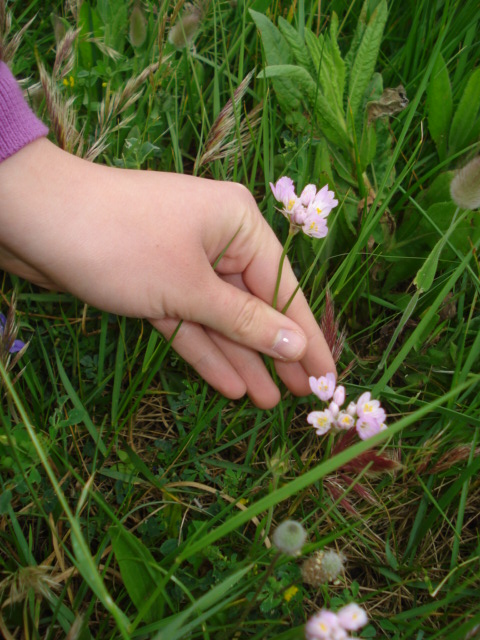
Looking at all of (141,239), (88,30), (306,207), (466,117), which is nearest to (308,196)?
(306,207)

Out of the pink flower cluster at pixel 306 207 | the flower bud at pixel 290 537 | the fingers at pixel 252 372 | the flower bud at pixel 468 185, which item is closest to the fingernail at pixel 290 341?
the fingers at pixel 252 372

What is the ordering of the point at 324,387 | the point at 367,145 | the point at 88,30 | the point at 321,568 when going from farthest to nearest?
the point at 88,30, the point at 367,145, the point at 324,387, the point at 321,568

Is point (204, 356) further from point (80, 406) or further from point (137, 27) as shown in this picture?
point (137, 27)

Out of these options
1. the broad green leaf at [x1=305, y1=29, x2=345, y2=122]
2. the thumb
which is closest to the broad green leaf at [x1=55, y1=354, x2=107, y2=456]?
the thumb

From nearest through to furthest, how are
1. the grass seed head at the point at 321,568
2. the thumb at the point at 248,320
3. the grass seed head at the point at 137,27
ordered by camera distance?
the grass seed head at the point at 321,568 → the thumb at the point at 248,320 → the grass seed head at the point at 137,27

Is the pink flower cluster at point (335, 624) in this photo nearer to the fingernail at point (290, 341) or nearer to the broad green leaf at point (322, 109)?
the fingernail at point (290, 341)

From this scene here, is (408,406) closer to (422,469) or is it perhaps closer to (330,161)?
(422,469)

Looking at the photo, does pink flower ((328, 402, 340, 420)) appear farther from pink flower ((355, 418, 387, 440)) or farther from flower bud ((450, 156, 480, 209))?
flower bud ((450, 156, 480, 209))

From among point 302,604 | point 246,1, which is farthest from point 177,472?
point 246,1
